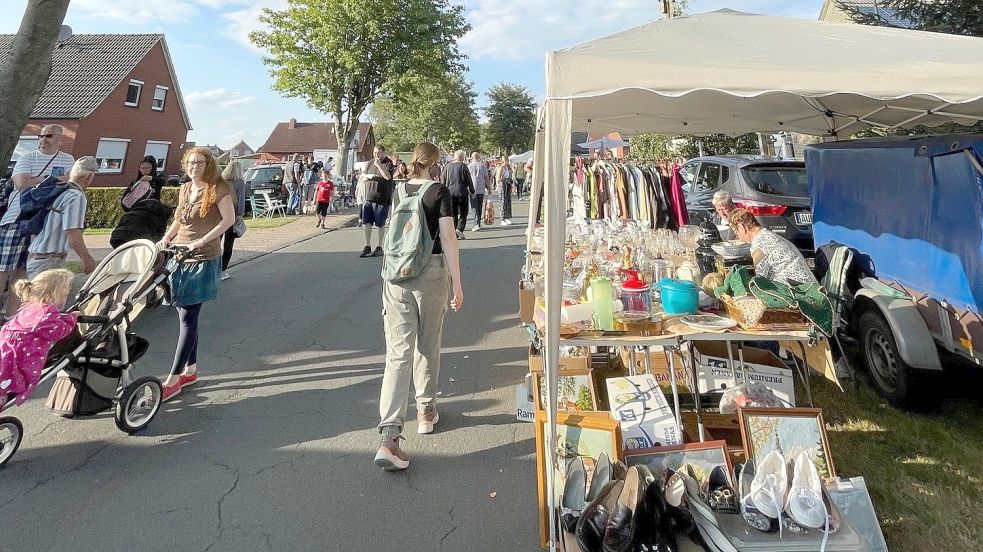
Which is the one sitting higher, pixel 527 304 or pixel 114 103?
pixel 114 103

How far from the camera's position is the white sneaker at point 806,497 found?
2314mm

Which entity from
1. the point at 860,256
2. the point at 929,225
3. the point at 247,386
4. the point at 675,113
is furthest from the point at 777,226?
the point at 247,386

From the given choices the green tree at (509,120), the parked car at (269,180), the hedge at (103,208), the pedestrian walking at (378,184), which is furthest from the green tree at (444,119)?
the pedestrian walking at (378,184)

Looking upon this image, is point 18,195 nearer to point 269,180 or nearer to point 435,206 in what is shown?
point 435,206

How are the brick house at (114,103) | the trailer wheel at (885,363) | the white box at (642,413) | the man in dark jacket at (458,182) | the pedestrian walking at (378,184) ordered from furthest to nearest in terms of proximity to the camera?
the brick house at (114,103)
the man in dark jacket at (458,182)
the pedestrian walking at (378,184)
the trailer wheel at (885,363)
the white box at (642,413)

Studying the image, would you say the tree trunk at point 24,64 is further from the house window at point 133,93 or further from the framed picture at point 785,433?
the house window at point 133,93

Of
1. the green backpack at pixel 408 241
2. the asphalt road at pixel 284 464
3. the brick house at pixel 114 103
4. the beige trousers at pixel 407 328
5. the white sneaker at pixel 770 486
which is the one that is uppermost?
the brick house at pixel 114 103

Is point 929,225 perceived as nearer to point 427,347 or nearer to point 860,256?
point 860,256

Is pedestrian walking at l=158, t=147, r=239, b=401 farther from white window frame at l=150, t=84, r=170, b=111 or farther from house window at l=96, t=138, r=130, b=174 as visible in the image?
white window frame at l=150, t=84, r=170, b=111

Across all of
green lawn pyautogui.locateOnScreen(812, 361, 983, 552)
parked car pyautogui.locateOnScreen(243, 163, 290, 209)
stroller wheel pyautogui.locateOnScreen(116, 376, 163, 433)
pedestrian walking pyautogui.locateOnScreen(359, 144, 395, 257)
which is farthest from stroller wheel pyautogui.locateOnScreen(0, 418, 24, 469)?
parked car pyautogui.locateOnScreen(243, 163, 290, 209)

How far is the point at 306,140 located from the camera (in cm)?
6053

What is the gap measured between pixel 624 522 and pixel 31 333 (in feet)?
10.8

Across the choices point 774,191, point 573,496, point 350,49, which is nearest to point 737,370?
point 573,496

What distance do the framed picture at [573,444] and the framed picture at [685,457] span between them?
0.14 metres
